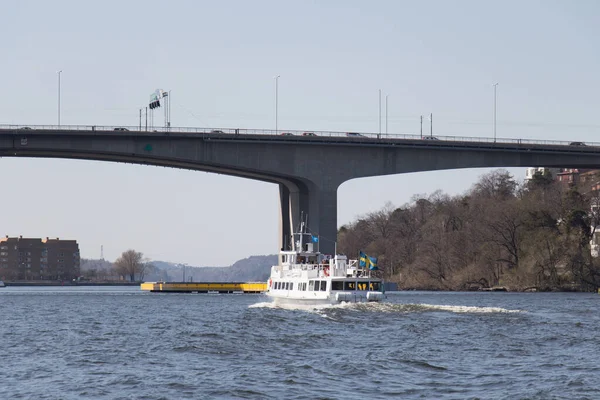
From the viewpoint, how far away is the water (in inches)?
1601

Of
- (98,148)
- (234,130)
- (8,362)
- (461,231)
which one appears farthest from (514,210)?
(8,362)

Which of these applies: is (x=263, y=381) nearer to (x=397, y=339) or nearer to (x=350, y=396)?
(x=350, y=396)

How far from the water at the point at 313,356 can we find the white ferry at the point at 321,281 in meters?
4.72

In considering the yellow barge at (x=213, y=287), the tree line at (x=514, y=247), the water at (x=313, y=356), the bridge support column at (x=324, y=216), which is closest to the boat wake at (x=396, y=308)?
the water at (x=313, y=356)

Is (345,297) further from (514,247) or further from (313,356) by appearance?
(514,247)

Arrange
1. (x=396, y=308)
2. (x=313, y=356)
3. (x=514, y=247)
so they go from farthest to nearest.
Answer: (x=514, y=247)
(x=396, y=308)
(x=313, y=356)

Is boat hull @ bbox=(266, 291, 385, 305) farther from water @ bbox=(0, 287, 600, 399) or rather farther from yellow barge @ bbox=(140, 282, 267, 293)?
yellow barge @ bbox=(140, 282, 267, 293)

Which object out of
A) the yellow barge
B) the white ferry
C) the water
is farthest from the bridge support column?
the water

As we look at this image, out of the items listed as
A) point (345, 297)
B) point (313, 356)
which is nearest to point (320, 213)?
point (345, 297)

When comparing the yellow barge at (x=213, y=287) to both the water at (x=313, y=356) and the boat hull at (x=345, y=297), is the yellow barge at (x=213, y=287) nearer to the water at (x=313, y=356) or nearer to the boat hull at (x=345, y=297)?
the boat hull at (x=345, y=297)

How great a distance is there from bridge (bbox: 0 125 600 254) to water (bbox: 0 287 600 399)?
162 feet

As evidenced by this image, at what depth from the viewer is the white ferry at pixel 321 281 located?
84938 mm

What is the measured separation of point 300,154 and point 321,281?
4713 centimetres

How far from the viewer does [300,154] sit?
437ft
